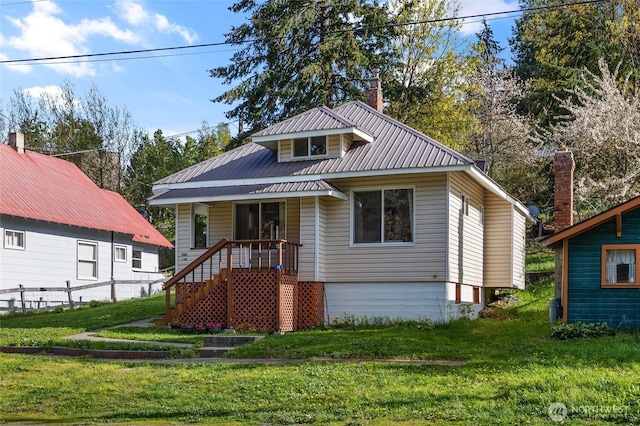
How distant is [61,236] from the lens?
27969mm

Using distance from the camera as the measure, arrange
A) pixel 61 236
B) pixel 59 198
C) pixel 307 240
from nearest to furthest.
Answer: pixel 307 240 → pixel 61 236 → pixel 59 198

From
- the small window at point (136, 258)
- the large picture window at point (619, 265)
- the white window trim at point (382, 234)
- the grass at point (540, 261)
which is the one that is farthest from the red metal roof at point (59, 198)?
the large picture window at point (619, 265)

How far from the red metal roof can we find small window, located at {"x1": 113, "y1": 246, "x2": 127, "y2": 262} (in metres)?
0.76

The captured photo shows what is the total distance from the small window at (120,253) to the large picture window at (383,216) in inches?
581

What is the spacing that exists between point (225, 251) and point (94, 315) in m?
4.61

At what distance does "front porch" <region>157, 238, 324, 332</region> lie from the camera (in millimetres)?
18875

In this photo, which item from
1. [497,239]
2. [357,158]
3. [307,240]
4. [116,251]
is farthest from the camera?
[116,251]

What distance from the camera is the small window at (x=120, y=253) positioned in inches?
1247

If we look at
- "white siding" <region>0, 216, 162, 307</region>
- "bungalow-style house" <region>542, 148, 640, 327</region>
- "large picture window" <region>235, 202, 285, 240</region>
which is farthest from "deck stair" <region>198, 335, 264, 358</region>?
"white siding" <region>0, 216, 162, 307</region>

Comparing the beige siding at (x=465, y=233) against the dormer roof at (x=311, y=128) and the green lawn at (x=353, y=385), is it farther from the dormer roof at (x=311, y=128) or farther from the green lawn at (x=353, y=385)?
the green lawn at (x=353, y=385)

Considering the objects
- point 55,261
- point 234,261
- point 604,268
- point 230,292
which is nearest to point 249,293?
point 230,292

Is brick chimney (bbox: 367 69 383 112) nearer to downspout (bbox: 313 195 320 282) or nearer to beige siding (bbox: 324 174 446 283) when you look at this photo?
beige siding (bbox: 324 174 446 283)

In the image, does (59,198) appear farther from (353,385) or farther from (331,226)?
(353,385)

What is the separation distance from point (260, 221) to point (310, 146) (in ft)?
8.18
